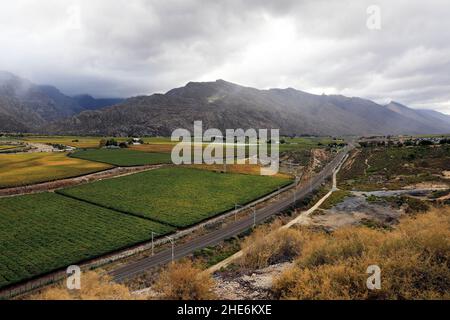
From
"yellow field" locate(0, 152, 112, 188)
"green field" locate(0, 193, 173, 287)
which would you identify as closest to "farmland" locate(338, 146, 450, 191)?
"green field" locate(0, 193, 173, 287)

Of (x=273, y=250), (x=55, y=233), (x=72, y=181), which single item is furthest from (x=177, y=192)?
(x=273, y=250)

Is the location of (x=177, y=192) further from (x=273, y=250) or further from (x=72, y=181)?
(x=273, y=250)

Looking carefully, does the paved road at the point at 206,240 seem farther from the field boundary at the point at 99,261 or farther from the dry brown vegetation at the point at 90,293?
the dry brown vegetation at the point at 90,293

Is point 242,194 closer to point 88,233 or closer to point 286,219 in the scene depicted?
point 286,219

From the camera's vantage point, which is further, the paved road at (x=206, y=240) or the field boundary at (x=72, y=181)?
the field boundary at (x=72, y=181)

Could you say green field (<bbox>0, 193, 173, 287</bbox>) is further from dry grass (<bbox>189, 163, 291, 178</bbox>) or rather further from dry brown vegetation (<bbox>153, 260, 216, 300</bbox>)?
dry grass (<bbox>189, 163, 291, 178</bbox>)

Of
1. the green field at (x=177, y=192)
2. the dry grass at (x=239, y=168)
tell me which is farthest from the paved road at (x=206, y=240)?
the dry grass at (x=239, y=168)
